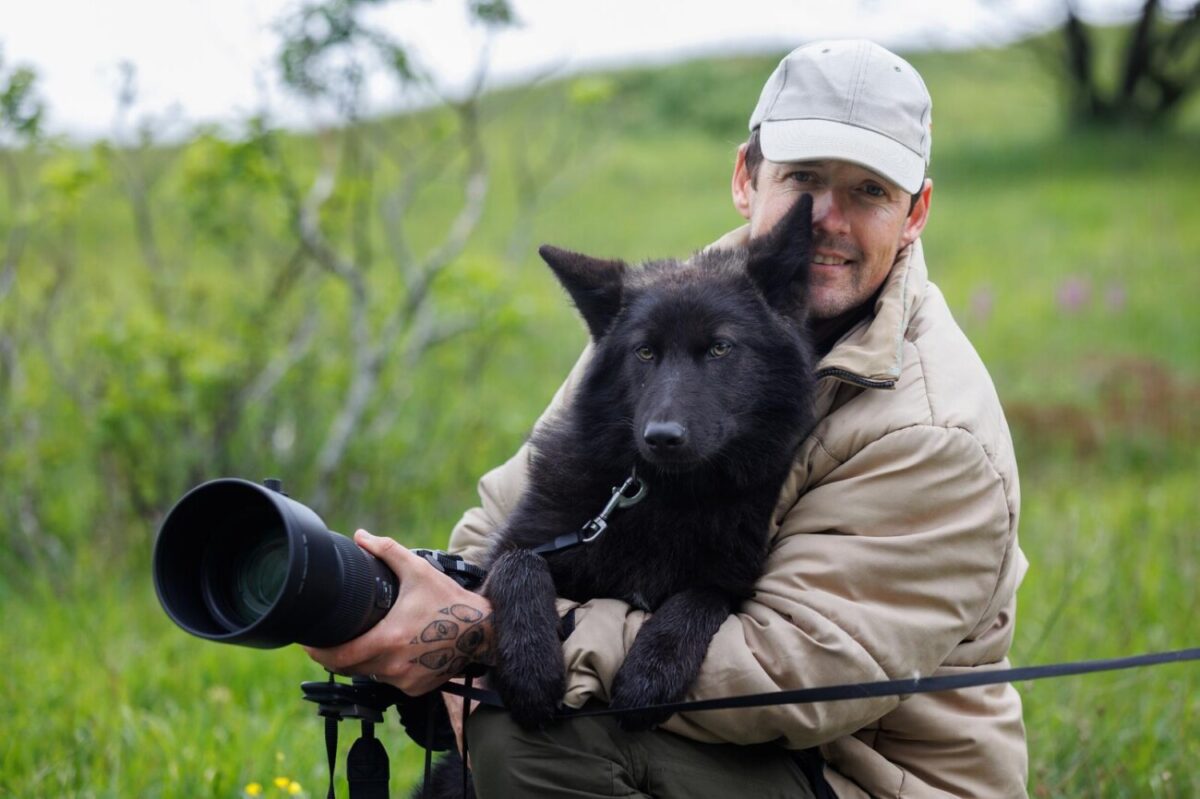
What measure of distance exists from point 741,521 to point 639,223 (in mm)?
15081

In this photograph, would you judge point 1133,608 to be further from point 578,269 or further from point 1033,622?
point 578,269

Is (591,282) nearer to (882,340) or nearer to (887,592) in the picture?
(882,340)

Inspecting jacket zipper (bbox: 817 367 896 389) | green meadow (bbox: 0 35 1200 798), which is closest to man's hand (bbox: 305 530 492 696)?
jacket zipper (bbox: 817 367 896 389)

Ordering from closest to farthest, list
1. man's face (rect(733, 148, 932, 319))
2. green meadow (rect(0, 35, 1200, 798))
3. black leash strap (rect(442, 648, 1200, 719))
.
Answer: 1. black leash strap (rect(442, 648, 1200, 719))
2. man's face (rect(733, 148, 932, 319))
3. green meadow (rect(0, 35, 1200, 798))

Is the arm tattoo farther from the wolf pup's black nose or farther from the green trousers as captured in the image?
the wolf pup's black nose

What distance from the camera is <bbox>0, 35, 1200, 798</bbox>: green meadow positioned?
439 cm

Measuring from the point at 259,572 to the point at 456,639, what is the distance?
498 mm

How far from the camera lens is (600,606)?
2.88 metres

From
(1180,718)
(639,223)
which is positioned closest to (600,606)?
(1180,718)

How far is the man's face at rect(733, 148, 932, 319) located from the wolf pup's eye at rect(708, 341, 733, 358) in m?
0.30

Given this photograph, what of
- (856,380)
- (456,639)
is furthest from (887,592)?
(456,639)

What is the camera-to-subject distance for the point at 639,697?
2.67 meters

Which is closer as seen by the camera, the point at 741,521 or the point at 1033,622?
the point at 741,521

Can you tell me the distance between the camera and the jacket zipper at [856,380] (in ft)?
9.17
